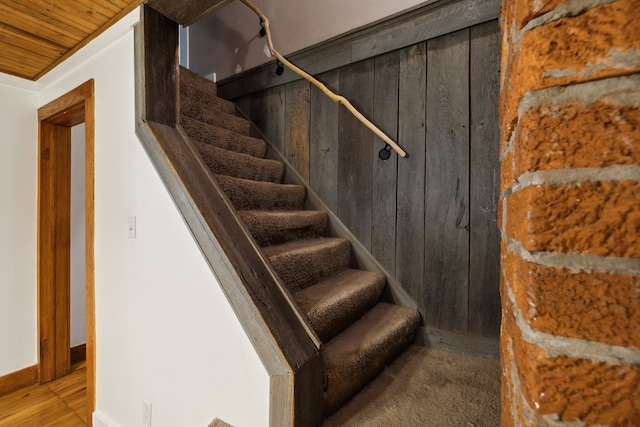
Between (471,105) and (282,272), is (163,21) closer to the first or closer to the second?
(282,272)

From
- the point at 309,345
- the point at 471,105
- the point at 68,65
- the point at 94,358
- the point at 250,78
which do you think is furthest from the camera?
the point at 250,78

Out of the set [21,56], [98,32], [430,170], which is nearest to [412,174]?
[430,170]

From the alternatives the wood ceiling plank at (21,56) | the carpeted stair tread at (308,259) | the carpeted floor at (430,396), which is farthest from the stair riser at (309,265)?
the wood ceiling plank at (21,56)

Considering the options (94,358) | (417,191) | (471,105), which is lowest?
(94,358)

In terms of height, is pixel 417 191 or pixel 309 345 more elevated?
pixel 417 191

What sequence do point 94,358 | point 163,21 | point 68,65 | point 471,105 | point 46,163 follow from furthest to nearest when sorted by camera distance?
point 46,163 < point 68,65 < point 94,358 < point 471,105 < point 163,21

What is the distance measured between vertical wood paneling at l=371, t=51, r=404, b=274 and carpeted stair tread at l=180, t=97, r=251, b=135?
109 centimetres

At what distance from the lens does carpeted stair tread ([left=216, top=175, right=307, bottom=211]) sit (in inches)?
62.3

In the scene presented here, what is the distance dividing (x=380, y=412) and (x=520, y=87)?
3.74ft

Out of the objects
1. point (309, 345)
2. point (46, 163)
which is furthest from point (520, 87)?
point (46, 163)

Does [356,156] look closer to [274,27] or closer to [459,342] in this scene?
[459,342]

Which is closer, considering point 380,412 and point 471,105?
point 380,412

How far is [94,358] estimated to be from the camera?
1.59m

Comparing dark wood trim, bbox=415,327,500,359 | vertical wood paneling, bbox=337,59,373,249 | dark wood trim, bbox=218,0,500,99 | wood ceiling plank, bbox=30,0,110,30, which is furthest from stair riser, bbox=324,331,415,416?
wood ceiling plank, bbox=30,0,110,30
